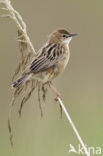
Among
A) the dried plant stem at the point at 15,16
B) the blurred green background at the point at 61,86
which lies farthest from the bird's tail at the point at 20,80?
the blurred green background at the point at 61,86

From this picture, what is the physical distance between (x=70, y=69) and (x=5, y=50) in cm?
104

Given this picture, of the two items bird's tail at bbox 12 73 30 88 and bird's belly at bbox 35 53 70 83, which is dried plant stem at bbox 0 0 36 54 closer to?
bird's tail at bbox 12 73 30 88

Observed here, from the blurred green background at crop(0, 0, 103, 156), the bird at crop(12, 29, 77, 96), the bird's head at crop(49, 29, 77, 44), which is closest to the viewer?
the bird at crop(12, 29, 77, 96)

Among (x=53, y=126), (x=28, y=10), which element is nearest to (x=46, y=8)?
(x=28, y=10)

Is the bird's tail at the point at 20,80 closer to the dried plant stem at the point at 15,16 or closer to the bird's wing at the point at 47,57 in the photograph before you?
the bird's wing at the point at 47,57

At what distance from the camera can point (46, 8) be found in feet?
33.8

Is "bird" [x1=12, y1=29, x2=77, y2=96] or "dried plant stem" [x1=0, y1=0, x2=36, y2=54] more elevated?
"dried plant stem" [x1=0, y1=0, x2=36, y2=54]

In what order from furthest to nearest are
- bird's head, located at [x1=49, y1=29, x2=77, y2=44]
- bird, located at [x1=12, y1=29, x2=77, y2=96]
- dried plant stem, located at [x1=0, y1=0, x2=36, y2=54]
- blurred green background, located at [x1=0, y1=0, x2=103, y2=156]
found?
bird's head, located at [x1=49, y1=29, x2=77, y2=44] < blurred green background, located at [x1=0, y1=0, x2=103, y2=156] < bird, located at [x1=12, y1=29, x2=77, y2=96] < dried plant stem, located at [x1=0, y1=0, x2=36, y2=54]

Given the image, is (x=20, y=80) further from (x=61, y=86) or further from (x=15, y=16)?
(x=61, y=86)

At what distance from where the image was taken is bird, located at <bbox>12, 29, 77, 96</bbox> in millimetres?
6781

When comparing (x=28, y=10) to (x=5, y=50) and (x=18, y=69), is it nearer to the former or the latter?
(x=5, y=50)

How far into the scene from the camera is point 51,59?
279 inches

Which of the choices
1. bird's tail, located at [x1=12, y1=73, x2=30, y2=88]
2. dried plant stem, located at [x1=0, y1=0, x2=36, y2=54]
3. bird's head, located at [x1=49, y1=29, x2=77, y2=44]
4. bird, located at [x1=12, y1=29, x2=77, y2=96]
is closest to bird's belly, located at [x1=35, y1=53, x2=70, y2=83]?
bird, located at [x1=12, y1=29, x2=77, y2=96]

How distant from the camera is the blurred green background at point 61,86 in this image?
7152mm
